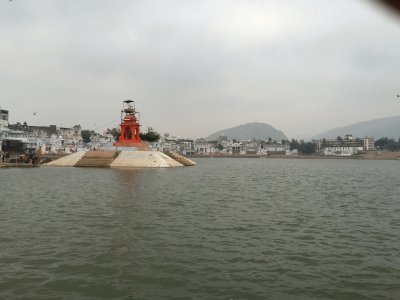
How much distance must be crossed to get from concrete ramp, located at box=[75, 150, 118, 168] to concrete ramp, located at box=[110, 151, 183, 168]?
1746mm

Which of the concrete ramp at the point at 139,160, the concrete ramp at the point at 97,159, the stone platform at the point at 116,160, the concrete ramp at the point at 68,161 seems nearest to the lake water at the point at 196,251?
the concrete ramp at the point at 139,160

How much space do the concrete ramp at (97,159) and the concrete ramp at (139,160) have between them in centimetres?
175

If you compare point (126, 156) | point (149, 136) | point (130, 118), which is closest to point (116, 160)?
point (126, 156)

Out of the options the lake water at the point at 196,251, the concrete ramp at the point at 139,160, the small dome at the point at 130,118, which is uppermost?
the small dome at the point at 130,118

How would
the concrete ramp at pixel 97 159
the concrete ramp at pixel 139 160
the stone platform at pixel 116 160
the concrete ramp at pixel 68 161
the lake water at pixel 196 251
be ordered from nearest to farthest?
the lake water at pixel 196 251, the concrete ramp at pixel 139 160, the stone platform at pixel 116 160, the concrete ramp at pixel 97 159, the concrete ramp at pixel 68 161

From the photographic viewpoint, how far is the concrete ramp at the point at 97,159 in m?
88.2

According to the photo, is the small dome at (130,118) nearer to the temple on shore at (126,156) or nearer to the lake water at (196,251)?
the temple on shore at (126,156)

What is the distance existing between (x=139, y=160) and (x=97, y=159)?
443 inches

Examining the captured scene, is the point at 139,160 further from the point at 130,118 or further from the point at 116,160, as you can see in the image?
the point at 130,118

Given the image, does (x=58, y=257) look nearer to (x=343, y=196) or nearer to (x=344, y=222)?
(x=344, y=222)

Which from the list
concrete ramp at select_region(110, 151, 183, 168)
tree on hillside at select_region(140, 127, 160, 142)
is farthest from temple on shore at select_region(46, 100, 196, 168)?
tree on hillside at select_region(140, 127, 160, 142)

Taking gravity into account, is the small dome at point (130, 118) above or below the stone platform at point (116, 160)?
above

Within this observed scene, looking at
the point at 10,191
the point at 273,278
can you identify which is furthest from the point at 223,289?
the point at 10,191

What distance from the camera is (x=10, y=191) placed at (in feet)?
128
